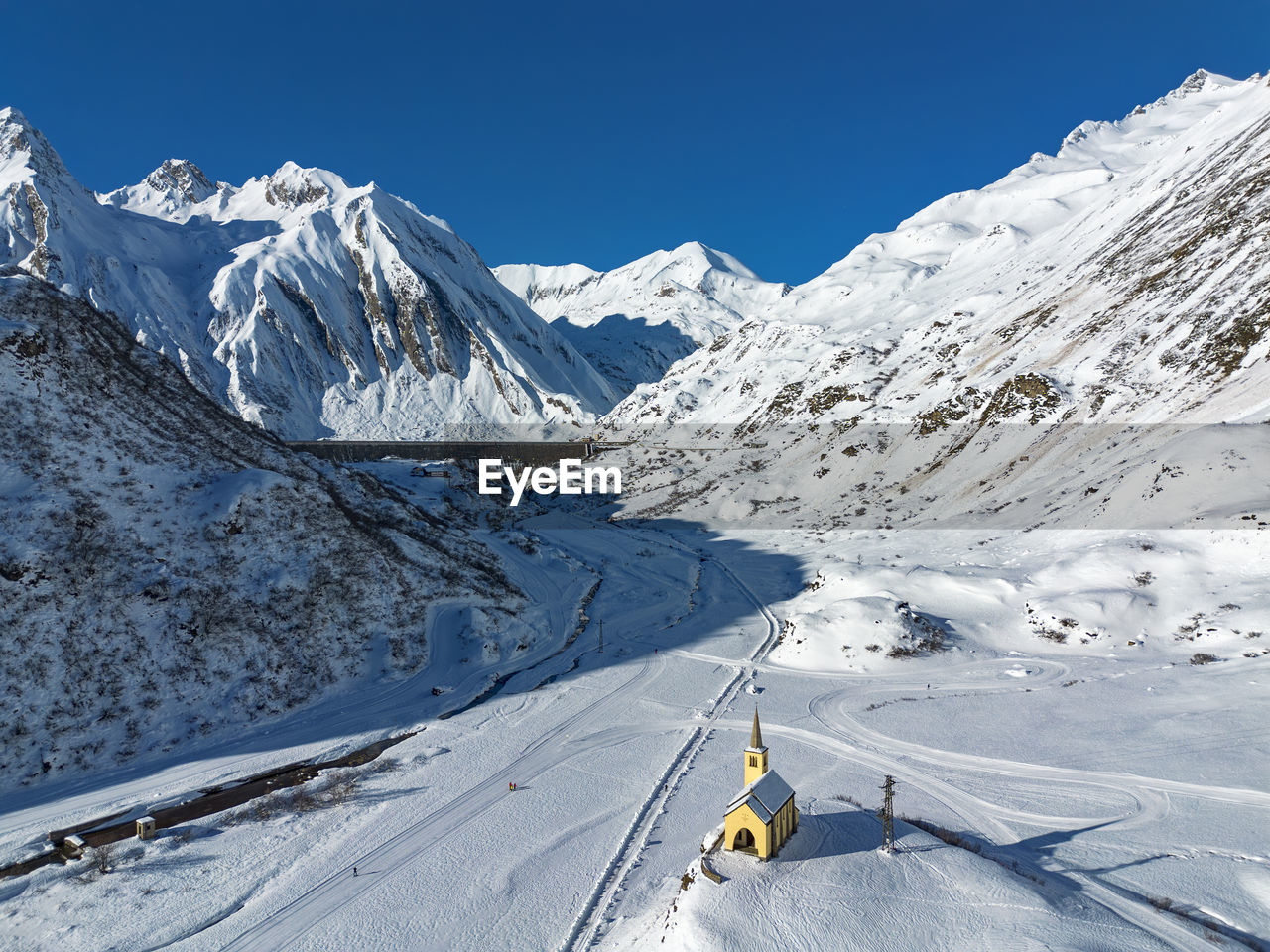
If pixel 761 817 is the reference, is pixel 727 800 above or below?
below

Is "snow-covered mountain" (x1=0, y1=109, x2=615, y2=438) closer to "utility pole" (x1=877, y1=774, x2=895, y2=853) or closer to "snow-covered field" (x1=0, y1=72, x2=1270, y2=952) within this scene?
"snow-covered field" (x1=0, y1=72, x2=1270, y2=952)

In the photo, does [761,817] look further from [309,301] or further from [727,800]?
[309,301]

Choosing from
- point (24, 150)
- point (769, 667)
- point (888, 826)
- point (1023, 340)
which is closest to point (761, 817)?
point (888, 826)

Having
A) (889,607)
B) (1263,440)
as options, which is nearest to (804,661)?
(889,607)

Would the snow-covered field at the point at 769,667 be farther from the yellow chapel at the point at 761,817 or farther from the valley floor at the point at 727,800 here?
the yellow chapel at the point at 761,817

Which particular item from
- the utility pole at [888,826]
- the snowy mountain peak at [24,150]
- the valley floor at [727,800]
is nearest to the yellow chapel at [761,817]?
the valley floor at [727,800]

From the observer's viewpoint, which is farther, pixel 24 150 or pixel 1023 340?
pixel 24 150

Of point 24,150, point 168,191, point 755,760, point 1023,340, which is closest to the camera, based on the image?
point 755,760

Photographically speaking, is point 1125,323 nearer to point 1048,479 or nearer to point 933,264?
point 1048,479
